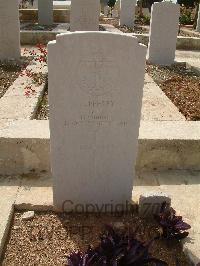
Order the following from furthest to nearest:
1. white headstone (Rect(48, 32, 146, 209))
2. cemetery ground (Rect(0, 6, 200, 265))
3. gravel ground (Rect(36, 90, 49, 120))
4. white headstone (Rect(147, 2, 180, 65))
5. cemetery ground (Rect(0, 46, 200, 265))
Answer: white headstone (Rect(147, 2, 180, 65)) → gravel ground (Rect(36, 90, 49, 120)) → cemetery ground (Rect(0, 46, 200, 265)) → cemetery ground (Rect(0, 6, 200, 265)) → white headstone (Rect(48, 32, 146, 209))

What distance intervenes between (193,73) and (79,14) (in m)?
4.55

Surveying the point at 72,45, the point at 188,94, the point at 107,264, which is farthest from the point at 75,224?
the point at 188,94

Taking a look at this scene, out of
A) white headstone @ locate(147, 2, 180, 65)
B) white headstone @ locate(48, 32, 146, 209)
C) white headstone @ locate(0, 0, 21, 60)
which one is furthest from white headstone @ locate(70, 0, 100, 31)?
white headstone @ locate(48, 32, 146, 209)

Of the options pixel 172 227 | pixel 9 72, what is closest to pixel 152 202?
pixel 172 227

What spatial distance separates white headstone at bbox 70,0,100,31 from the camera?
11.1 metres

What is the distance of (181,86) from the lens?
290 inches

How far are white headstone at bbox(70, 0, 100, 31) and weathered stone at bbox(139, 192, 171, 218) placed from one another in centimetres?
902

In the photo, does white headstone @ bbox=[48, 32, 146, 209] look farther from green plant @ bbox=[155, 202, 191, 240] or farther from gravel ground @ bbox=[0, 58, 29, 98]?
gravel ground @ bbox=[0, 58, 29, 98]

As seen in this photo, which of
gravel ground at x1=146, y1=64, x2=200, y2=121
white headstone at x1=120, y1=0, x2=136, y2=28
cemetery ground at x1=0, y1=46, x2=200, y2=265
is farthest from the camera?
white headstone at x1=120, y1=0, x2=136, y2=28

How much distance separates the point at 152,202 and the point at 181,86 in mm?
4611

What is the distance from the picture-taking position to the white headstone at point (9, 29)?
334 inches

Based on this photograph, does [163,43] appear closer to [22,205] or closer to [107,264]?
[22,205]

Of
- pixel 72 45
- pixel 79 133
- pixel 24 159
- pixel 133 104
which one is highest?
pixel 72 45

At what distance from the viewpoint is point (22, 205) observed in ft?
11.1
